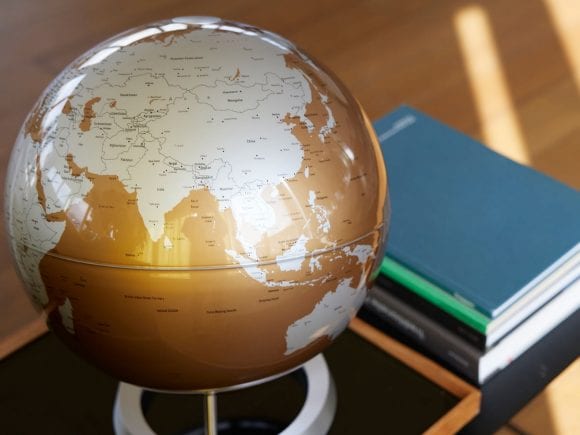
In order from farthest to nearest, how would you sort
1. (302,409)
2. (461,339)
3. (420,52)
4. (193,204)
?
(420,52), (461,339), (302,409), (193,204)

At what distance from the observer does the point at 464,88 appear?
1703 mm

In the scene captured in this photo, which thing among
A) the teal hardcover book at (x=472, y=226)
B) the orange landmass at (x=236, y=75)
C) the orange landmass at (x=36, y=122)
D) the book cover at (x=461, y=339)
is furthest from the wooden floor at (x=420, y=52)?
the orange landmass at (x=236, y=75)

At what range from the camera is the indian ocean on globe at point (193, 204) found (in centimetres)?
81

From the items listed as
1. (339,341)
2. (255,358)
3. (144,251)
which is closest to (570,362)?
(339,341)

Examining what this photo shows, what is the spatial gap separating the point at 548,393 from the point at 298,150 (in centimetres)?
51

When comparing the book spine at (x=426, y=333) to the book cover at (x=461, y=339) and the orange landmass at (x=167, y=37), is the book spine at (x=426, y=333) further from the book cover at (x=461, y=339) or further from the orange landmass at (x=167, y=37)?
the orange landmass at (x=167, y=37)

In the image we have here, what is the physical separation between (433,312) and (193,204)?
474 mm

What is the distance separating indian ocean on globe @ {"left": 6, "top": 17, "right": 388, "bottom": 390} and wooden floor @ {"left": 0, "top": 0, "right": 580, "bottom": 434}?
0.58 metres

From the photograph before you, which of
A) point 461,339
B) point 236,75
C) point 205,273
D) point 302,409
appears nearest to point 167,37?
point 236,75

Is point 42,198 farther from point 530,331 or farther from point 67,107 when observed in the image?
point 530,331

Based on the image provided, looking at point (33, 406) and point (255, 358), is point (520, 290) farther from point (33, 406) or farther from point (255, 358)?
point (33, 406)

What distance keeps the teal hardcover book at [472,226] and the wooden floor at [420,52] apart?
0.63 ft

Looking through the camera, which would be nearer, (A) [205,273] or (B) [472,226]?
(A) [205,273]

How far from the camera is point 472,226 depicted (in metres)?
1.25
